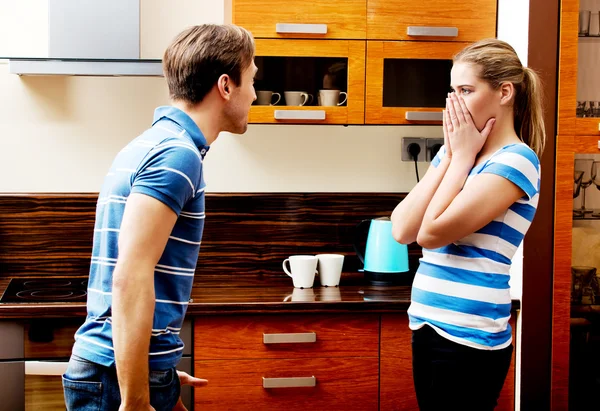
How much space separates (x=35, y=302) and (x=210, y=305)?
53 cm

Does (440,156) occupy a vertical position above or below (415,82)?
below

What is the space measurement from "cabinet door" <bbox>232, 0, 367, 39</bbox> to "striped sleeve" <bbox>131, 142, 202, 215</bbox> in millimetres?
1303

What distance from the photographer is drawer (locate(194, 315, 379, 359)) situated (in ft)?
7.16

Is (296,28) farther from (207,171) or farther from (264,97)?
(207,171)

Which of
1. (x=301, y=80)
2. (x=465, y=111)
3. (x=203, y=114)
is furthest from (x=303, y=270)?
(x=203, y=114)

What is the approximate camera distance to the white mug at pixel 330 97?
7.97 ft

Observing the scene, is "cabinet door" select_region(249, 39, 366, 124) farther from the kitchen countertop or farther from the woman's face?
the woman's face

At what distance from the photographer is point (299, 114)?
2.39 m

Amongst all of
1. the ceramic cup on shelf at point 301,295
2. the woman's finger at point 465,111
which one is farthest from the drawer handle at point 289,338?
the woman's finger at point 465,111

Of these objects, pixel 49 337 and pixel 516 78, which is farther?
pixel 49 337

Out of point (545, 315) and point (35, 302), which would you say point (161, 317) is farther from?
point (545, 315)

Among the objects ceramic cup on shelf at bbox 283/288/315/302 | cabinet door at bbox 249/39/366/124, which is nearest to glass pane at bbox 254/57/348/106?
cabinet door at bbox 249/39/366/124

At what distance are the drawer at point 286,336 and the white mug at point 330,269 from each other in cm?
28

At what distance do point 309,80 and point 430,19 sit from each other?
0.46m
